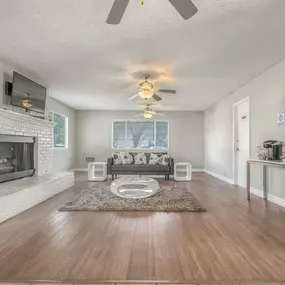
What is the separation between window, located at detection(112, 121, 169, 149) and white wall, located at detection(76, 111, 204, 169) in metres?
0.23

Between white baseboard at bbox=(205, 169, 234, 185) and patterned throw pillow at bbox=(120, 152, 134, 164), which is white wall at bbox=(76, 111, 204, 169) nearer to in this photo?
white baseboard at bbox=(205, 169, 234, 185)

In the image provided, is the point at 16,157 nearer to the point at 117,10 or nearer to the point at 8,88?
the point at 8,88

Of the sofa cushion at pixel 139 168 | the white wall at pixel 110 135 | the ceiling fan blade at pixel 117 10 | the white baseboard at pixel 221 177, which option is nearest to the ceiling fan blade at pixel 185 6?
the ceiling fan blade at pixel 117 10

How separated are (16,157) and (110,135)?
16.7 feet

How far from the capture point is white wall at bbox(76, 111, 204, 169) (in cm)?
981

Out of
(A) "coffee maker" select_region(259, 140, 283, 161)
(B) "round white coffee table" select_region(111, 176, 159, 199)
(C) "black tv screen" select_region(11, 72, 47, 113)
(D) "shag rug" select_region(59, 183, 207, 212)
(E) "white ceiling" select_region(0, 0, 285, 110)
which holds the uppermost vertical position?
(E) "white ceiling" select_region(0, 0, 285, 110)

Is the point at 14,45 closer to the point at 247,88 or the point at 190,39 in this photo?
the point at 190,39

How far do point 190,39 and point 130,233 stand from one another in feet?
8.12

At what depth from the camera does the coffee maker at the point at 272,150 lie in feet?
13.1

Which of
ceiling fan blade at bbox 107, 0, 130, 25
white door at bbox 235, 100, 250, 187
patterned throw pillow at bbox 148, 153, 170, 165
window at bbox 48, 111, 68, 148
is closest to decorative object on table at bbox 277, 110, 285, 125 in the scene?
white door at bbox 235, 100, 250, 187

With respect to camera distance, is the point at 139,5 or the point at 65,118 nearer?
the point at 139,5

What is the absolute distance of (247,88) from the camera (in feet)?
18.1

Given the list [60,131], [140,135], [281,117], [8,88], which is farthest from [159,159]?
[8,88]

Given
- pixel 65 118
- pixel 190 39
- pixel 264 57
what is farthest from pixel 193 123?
pixel 190 39
